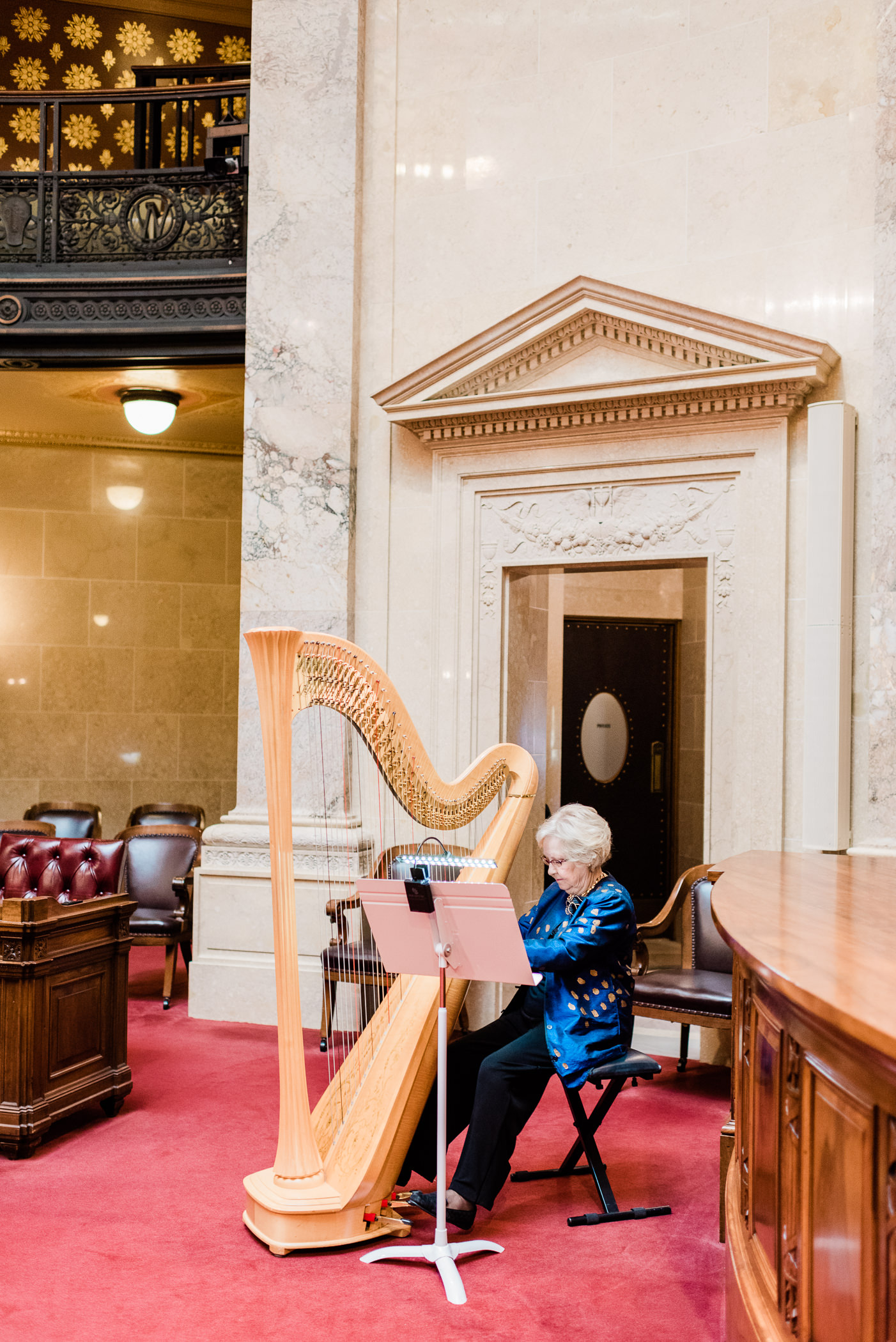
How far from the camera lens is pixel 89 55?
1034cm

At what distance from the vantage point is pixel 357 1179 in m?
3.49

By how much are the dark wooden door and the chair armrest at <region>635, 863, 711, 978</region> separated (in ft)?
11.3

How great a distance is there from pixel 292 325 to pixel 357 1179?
477 centimetres

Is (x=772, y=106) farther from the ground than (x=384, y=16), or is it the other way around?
(x=384, y=16)

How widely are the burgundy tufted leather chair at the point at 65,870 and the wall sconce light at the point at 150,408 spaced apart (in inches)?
166

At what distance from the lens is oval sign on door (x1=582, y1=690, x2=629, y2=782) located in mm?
9555

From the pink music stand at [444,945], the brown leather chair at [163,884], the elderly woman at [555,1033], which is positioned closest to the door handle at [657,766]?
the brown leather chair at [163,884]

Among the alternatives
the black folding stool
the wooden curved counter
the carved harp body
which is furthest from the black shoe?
the wooden curved counter

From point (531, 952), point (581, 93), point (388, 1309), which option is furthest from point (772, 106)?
point (388, 1309)

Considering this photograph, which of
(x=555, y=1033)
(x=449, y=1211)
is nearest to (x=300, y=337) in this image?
(x=555, y=1033)

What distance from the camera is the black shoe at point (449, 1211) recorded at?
367cm

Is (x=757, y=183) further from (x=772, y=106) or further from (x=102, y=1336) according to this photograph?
(x=102, y=1336)

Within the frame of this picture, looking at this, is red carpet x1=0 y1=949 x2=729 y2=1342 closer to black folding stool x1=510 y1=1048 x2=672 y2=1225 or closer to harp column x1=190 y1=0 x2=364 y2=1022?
black folding stool x1=510 y1=1048 x2=672 y2=1225

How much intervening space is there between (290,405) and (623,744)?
427cm
